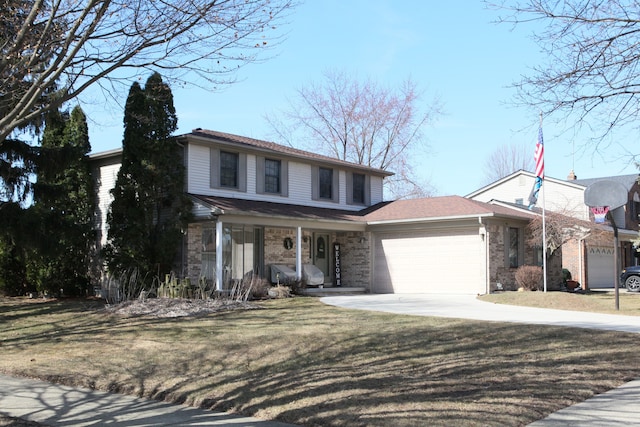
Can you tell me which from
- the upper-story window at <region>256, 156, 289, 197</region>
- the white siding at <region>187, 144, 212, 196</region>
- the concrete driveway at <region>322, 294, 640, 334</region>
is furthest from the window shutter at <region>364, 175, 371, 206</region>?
the white siding at <region>187, 144, 212, 196</region>

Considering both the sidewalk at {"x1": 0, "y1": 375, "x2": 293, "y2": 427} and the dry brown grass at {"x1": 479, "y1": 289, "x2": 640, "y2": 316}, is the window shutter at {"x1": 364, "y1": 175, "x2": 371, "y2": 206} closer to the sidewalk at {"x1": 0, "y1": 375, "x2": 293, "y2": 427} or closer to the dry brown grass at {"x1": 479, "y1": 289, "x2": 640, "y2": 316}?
the dry brown grass at {"x1": 479, "y1": 289, "x2": 640, "y2": 316}

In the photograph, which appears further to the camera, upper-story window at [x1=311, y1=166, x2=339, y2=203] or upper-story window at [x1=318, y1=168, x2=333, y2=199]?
upper-story window at [x1=318, y1=168, x2=333, y2=199]

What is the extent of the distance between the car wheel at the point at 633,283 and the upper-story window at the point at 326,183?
42.4 feet

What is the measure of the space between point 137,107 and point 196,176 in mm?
2796

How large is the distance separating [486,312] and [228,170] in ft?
33.5

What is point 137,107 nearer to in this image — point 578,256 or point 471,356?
point 471,356

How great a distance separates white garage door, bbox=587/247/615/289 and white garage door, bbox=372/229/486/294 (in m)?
11.0

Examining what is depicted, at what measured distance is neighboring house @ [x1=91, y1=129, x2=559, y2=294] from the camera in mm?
20073

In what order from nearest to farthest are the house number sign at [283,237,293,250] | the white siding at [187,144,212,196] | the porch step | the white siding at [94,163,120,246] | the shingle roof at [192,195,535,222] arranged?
the shingle roof at [192,195,535,222]
the white siding at [187,144,212,196]
the porch step
the white siding at [94,163,120,246]
the house number sign at [283,237,293,250]

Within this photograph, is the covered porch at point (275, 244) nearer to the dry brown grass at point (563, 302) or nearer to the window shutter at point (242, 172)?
the window shutter at point (242, 172)

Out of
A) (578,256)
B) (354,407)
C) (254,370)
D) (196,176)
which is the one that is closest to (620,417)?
(354,407)

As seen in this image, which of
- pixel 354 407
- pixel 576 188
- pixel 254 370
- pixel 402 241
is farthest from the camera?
pixel 576 188

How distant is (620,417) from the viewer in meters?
6.09

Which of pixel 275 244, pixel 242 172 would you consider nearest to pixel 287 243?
pixel 275 244
